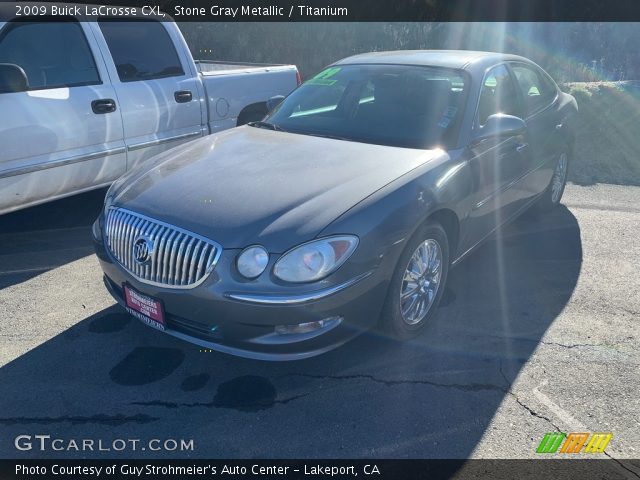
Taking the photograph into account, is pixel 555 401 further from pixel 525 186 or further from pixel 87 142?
pixel 87 142

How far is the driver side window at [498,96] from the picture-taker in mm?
4398

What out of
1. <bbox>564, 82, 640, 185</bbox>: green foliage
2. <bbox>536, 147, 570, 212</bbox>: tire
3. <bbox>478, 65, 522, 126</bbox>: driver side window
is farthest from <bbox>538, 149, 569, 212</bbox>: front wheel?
<bbox>564, 82, 640, 185</bbox>: green foliage

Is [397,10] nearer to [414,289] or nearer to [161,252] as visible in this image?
[414,289]

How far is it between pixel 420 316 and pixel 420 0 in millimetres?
11956

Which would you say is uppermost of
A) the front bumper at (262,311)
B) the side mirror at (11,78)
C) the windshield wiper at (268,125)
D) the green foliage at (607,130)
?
the side mirror at (11,78)

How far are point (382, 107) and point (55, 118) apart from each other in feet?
8.71

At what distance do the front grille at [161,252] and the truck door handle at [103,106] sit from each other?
2.11 m

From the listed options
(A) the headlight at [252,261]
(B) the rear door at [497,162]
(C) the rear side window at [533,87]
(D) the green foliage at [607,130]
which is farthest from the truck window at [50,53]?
(D) the green foliage at [607,130]

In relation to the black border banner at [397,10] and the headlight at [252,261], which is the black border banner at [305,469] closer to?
the headlight at [252,261]

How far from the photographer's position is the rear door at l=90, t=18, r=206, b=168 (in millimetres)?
5496

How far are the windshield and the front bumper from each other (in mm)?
1316

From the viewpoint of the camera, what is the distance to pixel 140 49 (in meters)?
5.77

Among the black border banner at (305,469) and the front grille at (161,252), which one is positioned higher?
the front grille at (161,252)

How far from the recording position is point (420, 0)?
14.0 m
